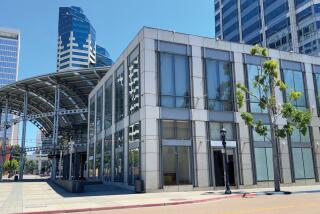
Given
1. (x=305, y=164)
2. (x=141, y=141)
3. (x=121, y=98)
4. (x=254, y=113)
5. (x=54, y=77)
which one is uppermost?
(x=54, y=77)

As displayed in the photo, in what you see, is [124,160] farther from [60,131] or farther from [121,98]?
[60,131]

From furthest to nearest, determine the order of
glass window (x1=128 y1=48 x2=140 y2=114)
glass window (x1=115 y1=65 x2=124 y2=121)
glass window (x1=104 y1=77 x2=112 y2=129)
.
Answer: glass window (x1=104 y1=77 x2=112 y2=129) → glass window (x1=115 y1=65 x2=124 y2=121) → glass window (x1=128 y1=48 x2=140 y2=114)

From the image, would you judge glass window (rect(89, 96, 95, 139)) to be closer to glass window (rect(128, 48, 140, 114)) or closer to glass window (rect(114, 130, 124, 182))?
glass window (rect(114, 130, 124, 182))

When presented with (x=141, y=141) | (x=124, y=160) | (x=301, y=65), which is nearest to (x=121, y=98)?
(x=124, y=160)

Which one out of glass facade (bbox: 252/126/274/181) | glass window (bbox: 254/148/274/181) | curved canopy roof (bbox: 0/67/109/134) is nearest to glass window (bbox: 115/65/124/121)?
glass facade (bbox: 252/126/274/181)

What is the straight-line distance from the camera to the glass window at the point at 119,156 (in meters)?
31.5

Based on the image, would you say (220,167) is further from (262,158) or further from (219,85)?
(219,85)

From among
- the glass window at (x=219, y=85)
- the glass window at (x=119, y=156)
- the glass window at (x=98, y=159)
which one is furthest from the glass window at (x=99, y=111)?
the glass window at (x=219, y=85)

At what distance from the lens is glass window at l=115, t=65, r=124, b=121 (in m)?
33.0

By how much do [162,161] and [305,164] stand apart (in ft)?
46.7

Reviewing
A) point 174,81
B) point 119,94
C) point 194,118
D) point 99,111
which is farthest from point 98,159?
point 174,81

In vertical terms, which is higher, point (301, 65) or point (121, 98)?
point (301, 65)

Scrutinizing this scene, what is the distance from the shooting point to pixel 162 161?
83.1ft

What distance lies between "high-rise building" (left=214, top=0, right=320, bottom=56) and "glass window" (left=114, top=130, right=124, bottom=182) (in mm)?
57381
